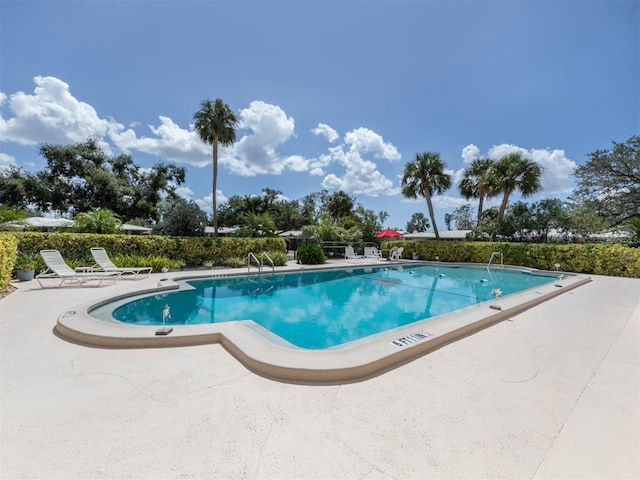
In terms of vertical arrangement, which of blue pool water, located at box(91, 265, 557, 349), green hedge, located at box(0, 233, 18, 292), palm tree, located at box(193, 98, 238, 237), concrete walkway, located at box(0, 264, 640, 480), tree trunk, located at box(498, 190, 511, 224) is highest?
palm tree, located at box(193, 98, 238, 237)

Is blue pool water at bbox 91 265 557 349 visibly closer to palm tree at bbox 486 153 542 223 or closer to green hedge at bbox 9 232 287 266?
green hedge at bbox 9 232 287 266

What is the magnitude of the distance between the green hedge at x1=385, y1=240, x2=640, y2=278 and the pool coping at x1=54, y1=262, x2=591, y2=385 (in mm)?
12154

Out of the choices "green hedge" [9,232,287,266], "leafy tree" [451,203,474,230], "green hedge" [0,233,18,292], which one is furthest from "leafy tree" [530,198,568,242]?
"leafy tree" [451,203,474,230]

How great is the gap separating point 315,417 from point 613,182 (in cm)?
2613

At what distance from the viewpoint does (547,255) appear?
14.7 meters

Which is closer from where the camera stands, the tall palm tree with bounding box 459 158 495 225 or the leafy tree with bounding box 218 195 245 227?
the tall palm tree with bounding box 459 158 495 225

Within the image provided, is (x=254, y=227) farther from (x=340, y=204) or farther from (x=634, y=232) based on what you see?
(x=634, y=232)

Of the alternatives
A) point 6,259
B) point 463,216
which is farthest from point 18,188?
point 463,216

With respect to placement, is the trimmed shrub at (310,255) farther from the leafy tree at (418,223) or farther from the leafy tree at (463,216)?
the leafy tree at (418,223)

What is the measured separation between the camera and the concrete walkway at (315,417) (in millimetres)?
1862

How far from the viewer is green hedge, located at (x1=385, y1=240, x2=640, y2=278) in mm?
12461

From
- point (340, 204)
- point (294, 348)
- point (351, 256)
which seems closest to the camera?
point (294, 348)

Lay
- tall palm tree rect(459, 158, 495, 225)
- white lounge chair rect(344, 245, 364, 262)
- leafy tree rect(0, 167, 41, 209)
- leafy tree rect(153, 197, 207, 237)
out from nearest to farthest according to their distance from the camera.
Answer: leafy tree rect(153, 197, 207, 237)
white lounge chair rect(344, 245, 364, 262)
leafy tree rect(0, 167, 41, 209)
tall palm tree rect(459, 158, 495, 225)

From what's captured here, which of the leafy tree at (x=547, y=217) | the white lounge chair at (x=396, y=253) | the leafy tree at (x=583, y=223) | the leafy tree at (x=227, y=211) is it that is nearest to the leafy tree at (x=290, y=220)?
the leafy tree at (x=227, y=211)
